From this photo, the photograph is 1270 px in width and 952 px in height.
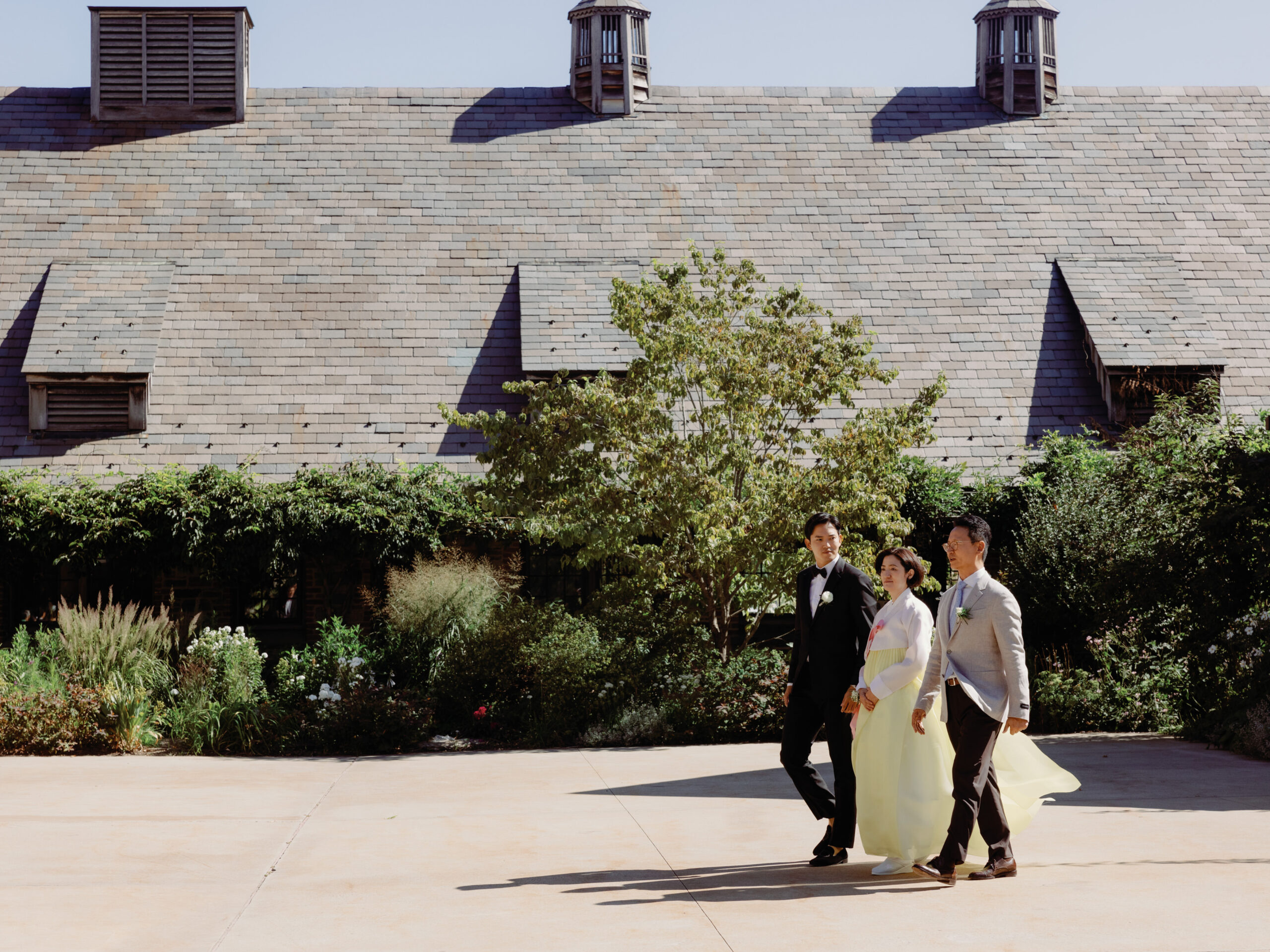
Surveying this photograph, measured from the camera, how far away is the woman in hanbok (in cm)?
618

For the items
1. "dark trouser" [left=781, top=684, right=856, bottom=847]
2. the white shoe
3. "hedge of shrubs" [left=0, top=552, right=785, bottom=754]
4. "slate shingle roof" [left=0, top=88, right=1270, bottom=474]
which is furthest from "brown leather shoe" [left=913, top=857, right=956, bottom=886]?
"slate shingle roof" [left=0, top=88, right=1270, bottom=474]

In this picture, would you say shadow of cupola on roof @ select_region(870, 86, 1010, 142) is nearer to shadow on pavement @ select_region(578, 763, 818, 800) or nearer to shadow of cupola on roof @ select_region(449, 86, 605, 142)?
shadow of cupola on roof @ select_region(449, 86, 605, 142)

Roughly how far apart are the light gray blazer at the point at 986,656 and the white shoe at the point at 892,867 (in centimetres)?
72

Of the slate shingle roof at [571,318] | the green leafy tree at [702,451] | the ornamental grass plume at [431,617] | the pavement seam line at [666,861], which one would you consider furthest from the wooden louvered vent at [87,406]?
the pavement seam line at [666,861]

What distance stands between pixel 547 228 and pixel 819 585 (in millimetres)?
13124

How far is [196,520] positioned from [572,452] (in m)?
4.90

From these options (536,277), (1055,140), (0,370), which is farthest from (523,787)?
(1055,140)

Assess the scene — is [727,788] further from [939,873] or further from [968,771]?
[968,771]

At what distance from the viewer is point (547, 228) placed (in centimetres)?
1898

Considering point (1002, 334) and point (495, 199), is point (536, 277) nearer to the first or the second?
point (495, 199)

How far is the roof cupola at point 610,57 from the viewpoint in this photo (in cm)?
2092

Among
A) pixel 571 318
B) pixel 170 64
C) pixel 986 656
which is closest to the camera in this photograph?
pixel 986 656

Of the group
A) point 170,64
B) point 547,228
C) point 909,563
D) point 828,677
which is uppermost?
point 170,64

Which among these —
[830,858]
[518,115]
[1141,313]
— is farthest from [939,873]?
[518,115]
